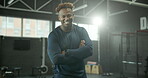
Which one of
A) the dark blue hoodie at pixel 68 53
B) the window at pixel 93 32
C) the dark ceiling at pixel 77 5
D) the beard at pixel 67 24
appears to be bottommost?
the dark blue hoodie at pixel 68 53

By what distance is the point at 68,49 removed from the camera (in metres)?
1.26

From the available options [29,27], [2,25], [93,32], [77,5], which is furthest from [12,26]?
[93,32]

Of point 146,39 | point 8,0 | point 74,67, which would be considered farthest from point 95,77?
point 74,67

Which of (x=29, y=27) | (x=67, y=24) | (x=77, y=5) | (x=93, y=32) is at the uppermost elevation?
(x=77, y=5)

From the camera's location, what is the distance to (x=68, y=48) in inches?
50.9

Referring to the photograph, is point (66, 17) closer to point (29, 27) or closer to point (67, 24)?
point (67, 24)

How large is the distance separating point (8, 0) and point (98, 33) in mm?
5248

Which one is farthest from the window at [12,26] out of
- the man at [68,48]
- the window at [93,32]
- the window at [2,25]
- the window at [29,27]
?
the man at [68,48]

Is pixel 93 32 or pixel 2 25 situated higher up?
pixel 2 25

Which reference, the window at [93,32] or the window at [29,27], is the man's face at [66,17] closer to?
the window at [29,27]

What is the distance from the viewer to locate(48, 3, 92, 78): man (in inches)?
48.5

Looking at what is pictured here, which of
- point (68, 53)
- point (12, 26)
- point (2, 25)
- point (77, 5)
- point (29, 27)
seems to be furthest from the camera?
point (77, 5)

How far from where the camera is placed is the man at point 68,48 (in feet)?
4.04

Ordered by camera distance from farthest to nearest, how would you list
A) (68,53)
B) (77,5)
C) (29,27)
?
(77,5) < (29,27) < (68,53)
